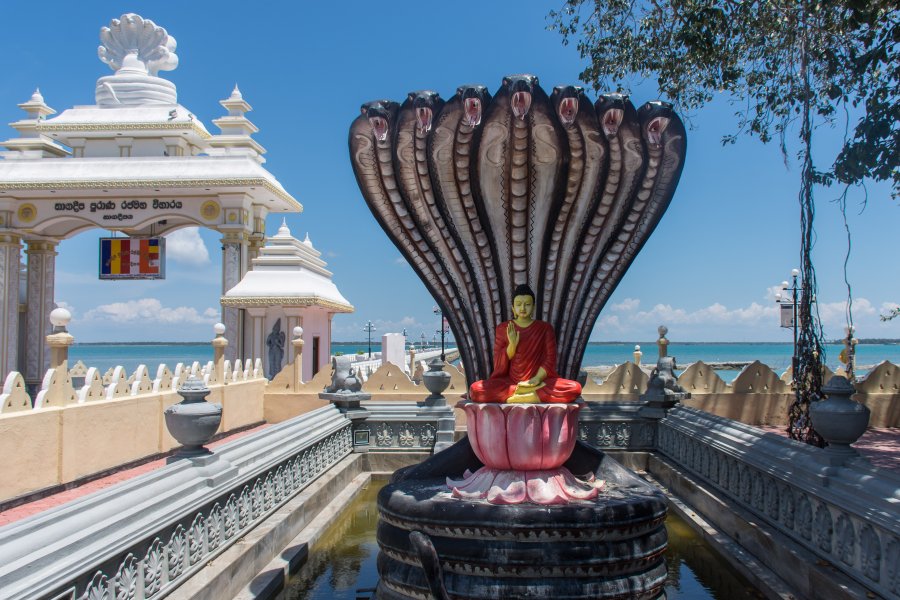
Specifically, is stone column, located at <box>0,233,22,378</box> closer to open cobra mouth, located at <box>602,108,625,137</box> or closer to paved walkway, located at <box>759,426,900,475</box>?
paved walkway, located at <box>759,426,900,475</box>

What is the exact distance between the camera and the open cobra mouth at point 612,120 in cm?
481

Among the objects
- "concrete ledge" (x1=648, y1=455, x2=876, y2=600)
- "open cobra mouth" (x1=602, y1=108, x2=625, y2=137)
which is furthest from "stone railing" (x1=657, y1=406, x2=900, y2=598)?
"open cobra mouth" (x1=602, y1=108, x2=625, y2=137)

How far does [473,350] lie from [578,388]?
1253 mm

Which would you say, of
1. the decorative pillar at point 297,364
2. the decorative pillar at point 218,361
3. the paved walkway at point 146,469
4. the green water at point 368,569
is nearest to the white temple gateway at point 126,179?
the decorative pillar at point 297,364

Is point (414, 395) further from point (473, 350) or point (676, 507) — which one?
point (473, 350)

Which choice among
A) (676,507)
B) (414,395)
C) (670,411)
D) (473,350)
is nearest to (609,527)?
(473,350)

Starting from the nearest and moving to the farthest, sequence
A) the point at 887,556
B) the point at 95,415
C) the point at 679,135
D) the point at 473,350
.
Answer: the point at 887,556, the point at 679,135, the point at 473,350, the point at 95,415

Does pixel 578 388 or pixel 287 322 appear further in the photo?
pixel 287 322

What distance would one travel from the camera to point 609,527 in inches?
155

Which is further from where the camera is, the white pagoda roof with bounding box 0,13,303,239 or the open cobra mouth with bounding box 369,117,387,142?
the white pagoda roof with bounding box 0,13,303,239

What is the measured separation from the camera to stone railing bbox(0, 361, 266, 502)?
7305mm

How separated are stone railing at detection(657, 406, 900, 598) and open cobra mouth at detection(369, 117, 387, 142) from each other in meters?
3.74

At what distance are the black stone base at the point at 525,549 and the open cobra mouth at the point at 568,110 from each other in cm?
258

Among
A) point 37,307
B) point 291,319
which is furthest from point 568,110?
point 37,307
